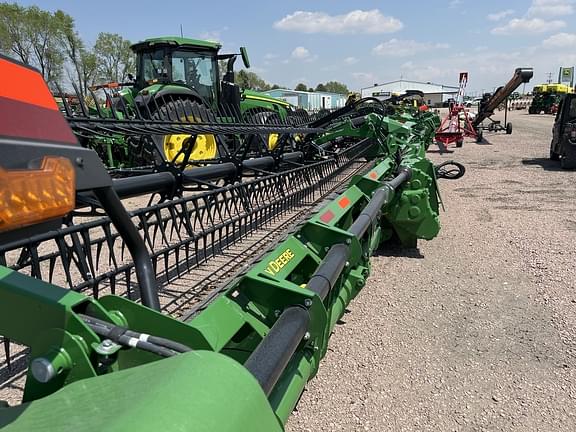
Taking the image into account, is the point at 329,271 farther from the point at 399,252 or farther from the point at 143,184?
the point at 399,252

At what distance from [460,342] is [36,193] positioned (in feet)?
9.21

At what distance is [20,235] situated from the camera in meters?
0.85

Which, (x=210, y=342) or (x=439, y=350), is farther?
(x=439, y=350)

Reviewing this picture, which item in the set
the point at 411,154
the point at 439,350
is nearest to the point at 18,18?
the point at 411,154

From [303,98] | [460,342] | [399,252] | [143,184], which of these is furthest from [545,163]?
[303,98]

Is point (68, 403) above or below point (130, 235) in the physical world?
below


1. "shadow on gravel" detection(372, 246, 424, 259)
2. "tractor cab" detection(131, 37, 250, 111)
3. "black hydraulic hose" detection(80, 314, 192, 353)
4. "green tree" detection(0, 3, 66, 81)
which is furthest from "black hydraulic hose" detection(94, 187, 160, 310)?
"green tree" detection(0, 3, 66, 81)

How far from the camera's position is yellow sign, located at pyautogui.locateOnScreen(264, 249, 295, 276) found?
1899mm

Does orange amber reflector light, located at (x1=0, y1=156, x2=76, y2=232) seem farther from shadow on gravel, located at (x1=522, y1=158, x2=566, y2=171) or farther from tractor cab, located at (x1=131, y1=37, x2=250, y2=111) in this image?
shadow on gravel, located at (x1=522, y1=158, x2=566, y2=171)

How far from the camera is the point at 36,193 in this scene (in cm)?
75

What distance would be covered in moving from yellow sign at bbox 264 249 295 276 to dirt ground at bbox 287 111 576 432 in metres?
0.83

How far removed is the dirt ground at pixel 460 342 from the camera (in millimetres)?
2305

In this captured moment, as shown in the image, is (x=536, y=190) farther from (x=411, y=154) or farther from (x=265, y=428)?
(x=265, y=428)

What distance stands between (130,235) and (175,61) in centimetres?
847
